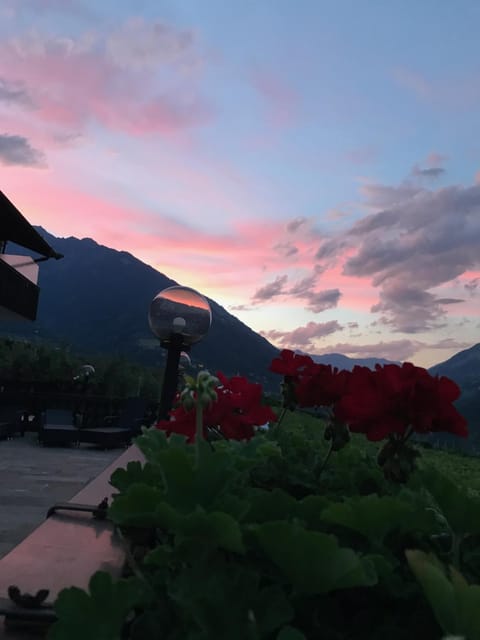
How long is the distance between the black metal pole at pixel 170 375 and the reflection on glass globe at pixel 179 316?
49 mm

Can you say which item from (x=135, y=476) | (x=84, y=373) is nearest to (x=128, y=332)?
(x=84, y=373)

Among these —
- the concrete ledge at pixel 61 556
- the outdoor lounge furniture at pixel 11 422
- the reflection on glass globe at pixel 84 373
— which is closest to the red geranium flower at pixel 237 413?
the concrete ledge at pixel 61 556

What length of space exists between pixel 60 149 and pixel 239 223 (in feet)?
19.3

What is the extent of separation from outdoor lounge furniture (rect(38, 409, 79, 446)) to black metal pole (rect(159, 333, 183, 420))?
377 inches

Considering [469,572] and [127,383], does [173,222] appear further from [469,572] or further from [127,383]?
[469,572]

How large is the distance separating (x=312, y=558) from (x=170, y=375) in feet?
10.4

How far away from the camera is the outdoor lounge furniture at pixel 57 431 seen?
41.3 feet

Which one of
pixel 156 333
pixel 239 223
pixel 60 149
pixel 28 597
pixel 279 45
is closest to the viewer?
pixel 28 597

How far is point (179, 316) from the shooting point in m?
3.89

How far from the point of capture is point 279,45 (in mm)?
8820

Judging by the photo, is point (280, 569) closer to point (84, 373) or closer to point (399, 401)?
point (399, 401)

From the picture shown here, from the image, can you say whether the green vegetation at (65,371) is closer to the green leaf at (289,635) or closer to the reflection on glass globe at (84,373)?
the reflection on glass globe at (84,373)

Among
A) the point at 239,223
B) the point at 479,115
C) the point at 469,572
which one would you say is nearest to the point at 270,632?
the point at 469,572

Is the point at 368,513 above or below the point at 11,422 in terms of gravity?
above
